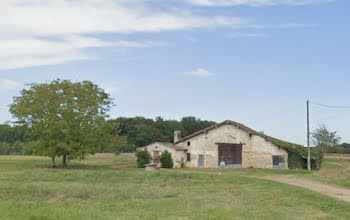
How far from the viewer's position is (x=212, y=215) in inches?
577

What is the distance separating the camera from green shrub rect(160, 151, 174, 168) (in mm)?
52156

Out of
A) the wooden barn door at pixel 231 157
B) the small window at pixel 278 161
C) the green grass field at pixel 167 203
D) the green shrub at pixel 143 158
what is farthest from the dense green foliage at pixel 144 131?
the green grass field at pixel 167 203

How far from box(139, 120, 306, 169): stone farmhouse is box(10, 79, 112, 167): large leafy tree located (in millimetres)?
9971

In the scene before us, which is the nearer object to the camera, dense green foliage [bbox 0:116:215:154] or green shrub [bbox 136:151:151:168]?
green shrub [bbox 136:151:151:168]

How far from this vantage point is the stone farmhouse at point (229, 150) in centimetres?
4988

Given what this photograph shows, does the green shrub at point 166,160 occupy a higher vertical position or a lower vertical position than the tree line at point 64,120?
lower

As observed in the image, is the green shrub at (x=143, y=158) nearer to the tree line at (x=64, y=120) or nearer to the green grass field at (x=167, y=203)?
the tree line at (x=64, y=120)

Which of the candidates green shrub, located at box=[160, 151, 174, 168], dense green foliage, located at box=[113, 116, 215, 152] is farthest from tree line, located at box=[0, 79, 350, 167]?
dense green foliage, located at box=[113, 116, 215, 152]

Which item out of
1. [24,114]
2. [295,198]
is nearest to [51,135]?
[24,114]

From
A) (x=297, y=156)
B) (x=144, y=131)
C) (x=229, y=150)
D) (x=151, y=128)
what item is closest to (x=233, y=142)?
(x=229, y=150)

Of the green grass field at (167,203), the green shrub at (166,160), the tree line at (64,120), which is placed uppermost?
the tree line at (64,120)

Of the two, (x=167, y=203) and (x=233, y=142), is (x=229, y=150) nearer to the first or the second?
(x=233, y=142)

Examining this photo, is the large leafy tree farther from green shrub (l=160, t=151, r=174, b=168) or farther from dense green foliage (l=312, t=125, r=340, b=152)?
dense green foliage (l=312, t=125, r=340, b=152)

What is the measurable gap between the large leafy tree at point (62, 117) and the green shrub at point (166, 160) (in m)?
8.64
